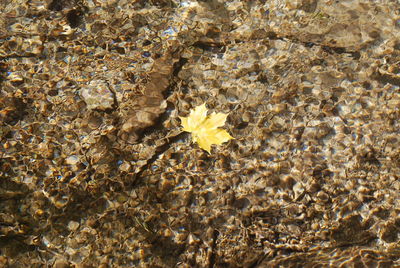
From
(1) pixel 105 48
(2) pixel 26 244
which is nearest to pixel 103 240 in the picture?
(2) pixel 26 244

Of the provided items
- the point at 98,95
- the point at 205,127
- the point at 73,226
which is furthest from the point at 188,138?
the point at 73,226

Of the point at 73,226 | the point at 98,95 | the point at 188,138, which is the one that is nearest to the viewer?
the point at 73,226

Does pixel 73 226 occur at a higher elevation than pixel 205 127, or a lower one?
lower

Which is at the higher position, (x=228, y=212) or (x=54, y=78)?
(x=54, y=78)

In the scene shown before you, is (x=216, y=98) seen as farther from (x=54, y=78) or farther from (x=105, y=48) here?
(x=54, y=78)

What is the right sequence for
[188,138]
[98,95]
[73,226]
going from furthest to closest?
1. [98,95]
2. [188,138]
3. [73,226]

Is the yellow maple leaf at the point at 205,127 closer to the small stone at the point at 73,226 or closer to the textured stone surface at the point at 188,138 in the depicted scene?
the textured stone surface at the point at 188,138

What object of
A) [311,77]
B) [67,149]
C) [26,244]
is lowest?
[26,244]

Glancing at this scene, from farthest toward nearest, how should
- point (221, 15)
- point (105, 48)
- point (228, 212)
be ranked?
point (221, 15), point (105, 48), point (228, 212)

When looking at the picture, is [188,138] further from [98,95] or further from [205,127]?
[98,95]
